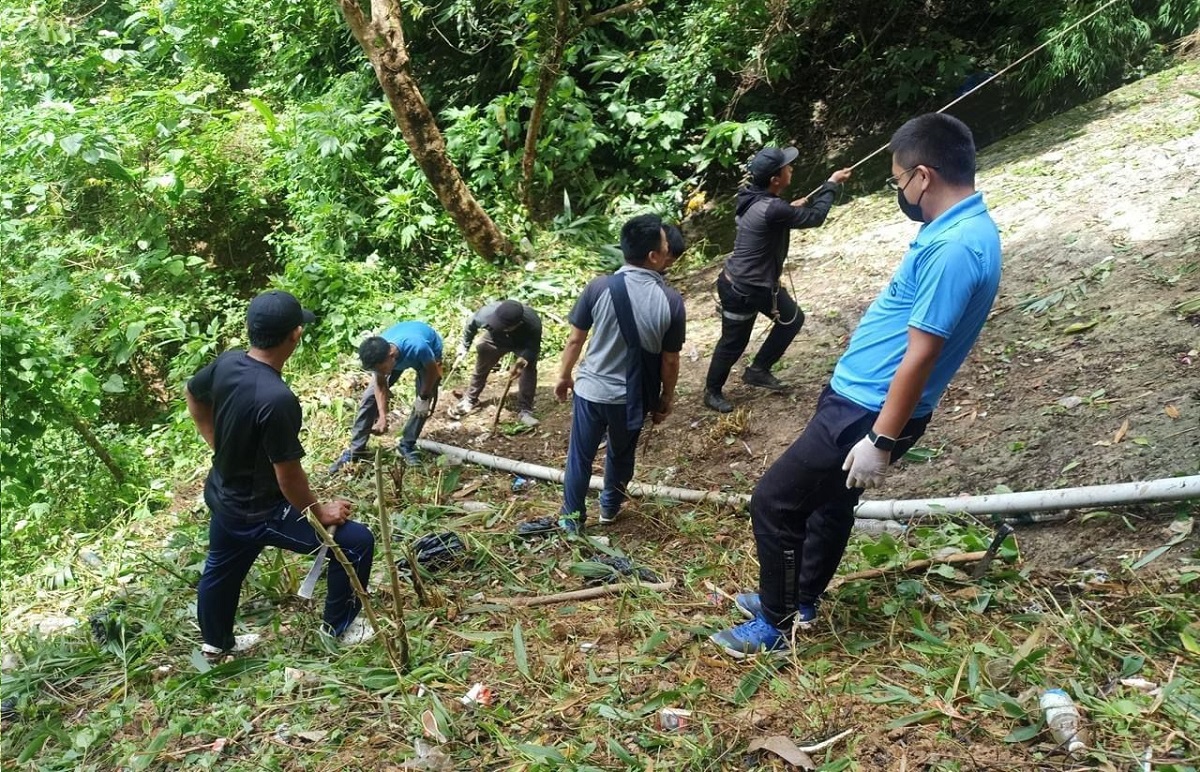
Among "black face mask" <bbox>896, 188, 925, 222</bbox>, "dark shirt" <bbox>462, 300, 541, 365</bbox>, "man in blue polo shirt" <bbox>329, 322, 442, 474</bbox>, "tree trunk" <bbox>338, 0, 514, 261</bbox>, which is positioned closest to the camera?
"black face mask" <bbox>896, 188, 925, 222</bbox>

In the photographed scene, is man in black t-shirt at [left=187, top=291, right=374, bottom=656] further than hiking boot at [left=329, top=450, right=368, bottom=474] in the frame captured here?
No

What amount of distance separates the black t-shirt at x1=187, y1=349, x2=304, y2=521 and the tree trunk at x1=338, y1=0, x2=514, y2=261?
194 inches

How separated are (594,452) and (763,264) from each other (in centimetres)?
192

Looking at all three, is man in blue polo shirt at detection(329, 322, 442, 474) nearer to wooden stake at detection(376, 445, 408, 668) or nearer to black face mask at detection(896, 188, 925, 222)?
wooden stake at detection(376, 445, 408, 668)

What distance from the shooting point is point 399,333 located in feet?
18.3

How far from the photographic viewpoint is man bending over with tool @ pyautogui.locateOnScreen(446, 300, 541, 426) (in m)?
5.98

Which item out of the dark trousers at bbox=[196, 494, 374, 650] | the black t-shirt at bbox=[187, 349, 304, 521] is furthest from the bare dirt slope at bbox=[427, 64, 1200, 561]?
the black t-shirt at bbox=[187, 349, 304, 521]

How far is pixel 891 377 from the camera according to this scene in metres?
Answer: 2.66

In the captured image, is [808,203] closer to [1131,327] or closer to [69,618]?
[1131,327]

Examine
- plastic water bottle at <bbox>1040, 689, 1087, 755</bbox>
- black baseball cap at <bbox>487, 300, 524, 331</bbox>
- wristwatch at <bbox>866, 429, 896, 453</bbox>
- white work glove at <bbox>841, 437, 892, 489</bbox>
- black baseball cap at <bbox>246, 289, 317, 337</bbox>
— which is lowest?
plastic water bottle at <bbox>1040, 689, 1087, 755</bbox>

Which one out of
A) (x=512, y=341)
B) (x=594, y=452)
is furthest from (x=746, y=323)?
(x=512, y=341)

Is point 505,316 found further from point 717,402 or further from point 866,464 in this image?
point 866,464

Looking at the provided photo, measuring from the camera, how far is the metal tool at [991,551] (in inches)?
127

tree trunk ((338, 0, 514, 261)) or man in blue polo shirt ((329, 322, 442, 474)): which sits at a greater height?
tree trunk ((338, 0, 514, 261))
